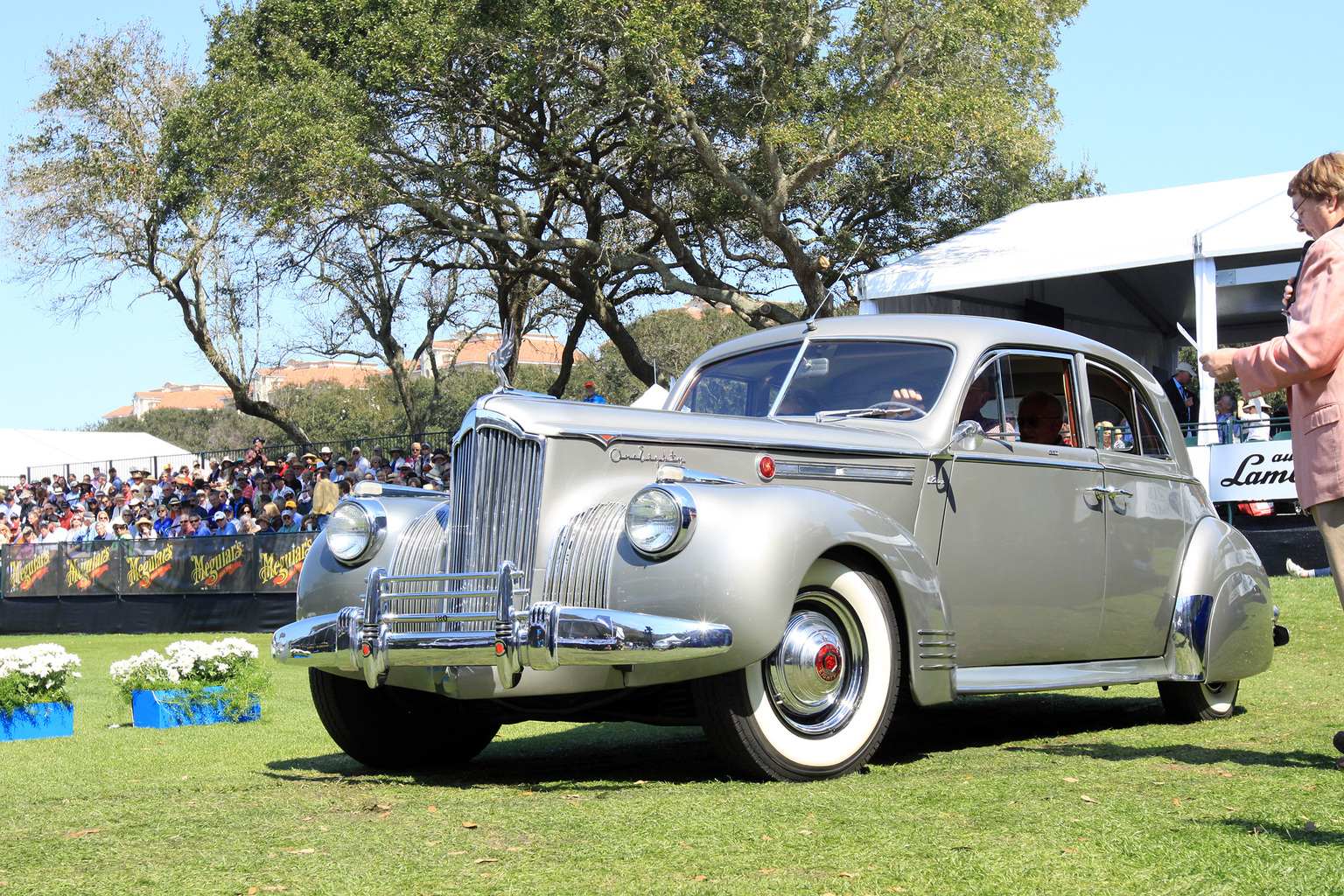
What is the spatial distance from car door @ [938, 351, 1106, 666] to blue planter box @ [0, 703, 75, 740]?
5.75m

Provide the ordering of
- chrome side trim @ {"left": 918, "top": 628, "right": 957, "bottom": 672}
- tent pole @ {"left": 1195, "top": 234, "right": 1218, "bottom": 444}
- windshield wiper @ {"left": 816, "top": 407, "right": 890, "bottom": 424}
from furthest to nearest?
tent pole @ {"left": 1195, "top": 234, "right": 1218, "bottom": 444} < windshield wiper @ {"left": 816, "top": 407, "right": 890, "bottom": 424} < chrome side trim @ {"left": 918, "top": 628, "right": 957, "bottom": 672}

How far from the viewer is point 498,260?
26156 mm

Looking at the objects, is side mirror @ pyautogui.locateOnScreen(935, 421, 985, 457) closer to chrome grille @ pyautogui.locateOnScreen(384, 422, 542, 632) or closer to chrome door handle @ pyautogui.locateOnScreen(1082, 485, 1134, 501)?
chrome door handle @ pyautogui.locateOnScreen(1082, 485, 1134, 501)

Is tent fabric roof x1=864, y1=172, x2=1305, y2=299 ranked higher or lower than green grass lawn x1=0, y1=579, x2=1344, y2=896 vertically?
higher

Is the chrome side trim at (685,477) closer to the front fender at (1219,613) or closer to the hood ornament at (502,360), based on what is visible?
the hood ornament at (502,360)

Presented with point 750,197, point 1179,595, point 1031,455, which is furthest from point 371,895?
point 750,197

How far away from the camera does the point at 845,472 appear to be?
5039mm

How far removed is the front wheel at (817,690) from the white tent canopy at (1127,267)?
509 inches

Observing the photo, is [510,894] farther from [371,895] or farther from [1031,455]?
[1031,455]

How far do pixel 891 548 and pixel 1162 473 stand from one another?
233 centimetres

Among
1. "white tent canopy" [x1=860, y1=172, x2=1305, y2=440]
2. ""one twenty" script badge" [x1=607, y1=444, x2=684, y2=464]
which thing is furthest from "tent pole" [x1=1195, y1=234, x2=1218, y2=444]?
""one twenty" script badge" [x1=607, y1=444, x2=684, y2=464]

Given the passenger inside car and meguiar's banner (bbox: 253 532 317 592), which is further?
meguiar's banner (bbox: 253 532 317 592)

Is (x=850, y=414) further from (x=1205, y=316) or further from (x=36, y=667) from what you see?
(x=1205, y=316)

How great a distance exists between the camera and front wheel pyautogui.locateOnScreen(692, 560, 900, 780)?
14.3 ft
